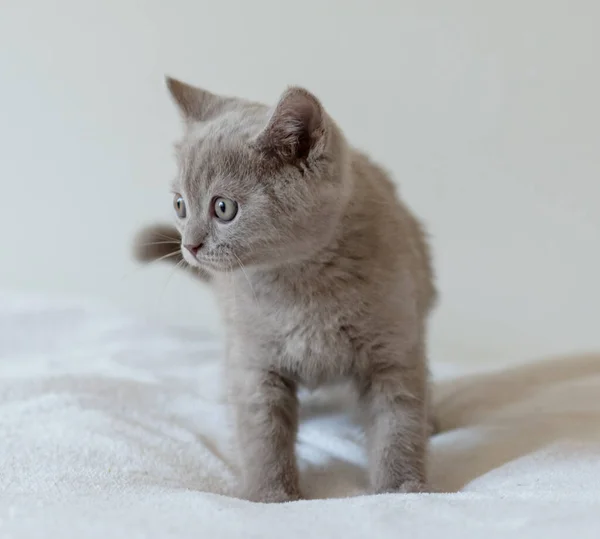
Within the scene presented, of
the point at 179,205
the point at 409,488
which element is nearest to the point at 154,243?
the point at 179,205

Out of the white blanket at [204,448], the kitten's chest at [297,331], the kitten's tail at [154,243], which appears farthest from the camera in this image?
the kitten's tail at [154,243]

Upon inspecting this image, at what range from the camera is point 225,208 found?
3.20 feet

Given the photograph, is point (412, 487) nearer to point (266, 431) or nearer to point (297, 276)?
point (266, 431)

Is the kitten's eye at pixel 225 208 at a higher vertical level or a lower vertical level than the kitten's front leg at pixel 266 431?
higher

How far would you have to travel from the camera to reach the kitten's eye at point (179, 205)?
1.05m

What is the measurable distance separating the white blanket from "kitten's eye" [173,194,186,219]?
368mm

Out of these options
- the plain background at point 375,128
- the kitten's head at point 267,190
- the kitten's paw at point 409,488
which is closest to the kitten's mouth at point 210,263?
the kitten's head at point 267,190

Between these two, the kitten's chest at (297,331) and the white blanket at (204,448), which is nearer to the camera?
the white blanket at (204,448)

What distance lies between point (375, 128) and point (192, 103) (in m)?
0.78

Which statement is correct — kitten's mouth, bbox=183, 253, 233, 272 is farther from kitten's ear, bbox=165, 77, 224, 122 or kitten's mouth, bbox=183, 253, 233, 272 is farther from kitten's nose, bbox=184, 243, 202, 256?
kitten's ear, bbox=165, 77, 224, 122

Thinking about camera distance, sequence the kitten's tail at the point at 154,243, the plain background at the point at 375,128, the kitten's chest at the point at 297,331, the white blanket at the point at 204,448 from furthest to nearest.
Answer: the plain background at the point at 375,128 → the kitten's tail at the point at 154,243 → the kitten's chest at the point at 297,331 → the white blanket at the point at 204,448

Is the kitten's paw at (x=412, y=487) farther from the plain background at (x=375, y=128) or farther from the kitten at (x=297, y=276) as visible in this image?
the plain background at (x=375, y=128)

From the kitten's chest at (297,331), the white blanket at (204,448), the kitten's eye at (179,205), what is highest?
the kitten's eye at (179,205)

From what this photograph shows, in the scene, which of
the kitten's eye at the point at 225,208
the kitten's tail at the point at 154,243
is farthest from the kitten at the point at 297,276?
the kitten's tail at the point at 154,243
